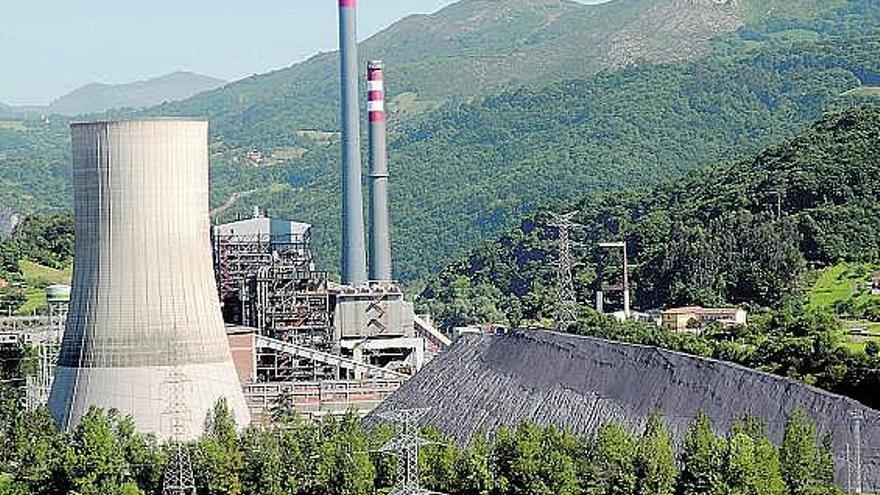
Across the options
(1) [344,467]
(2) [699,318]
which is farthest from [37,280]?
(1) [344,467]

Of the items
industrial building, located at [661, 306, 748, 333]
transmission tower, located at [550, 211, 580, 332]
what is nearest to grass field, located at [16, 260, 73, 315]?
transmission tower, located at [550, 211, 580, 332]

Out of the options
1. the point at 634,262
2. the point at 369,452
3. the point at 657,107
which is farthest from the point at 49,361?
the point at 657,107

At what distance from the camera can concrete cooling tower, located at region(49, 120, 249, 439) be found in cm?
2958

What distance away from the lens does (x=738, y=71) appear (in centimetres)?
11762

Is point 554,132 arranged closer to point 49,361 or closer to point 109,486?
point 49,361

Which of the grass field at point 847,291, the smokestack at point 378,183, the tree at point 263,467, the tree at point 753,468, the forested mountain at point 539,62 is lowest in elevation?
the tree at point 263,467

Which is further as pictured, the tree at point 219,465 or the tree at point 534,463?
the tree at point 219,465

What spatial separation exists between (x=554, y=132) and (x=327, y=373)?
76.0 meters

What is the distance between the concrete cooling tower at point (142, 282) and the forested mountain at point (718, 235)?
23876mm

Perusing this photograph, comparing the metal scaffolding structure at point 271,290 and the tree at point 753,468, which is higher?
the metal scaffolding structure at point 271,290

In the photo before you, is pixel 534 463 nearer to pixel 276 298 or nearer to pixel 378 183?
pixel 276 298

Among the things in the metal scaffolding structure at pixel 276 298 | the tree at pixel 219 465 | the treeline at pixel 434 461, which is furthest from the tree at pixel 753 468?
the metal scaffolding structure at pixel 276 298

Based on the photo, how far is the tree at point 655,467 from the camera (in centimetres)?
2409

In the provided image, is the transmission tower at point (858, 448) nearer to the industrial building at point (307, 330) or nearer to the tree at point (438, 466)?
the tree at point (438, 466)
